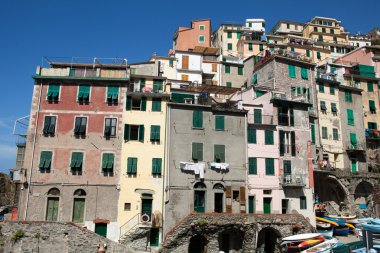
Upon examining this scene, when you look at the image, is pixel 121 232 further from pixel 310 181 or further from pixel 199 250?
pixel 310 181

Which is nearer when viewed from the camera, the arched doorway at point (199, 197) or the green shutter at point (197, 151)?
the arched doorway at point (199, 197)

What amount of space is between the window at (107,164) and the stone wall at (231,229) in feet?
27.4

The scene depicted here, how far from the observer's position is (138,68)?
5034 cm

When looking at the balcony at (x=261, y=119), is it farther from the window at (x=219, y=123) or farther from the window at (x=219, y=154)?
the window at (x=219, y=154)

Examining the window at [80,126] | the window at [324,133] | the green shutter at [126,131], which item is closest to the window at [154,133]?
the green shutter at [126,131]

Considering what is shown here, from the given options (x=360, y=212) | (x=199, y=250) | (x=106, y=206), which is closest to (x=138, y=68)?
(x=106, y=206)

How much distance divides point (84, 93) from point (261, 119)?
1988 centimetres

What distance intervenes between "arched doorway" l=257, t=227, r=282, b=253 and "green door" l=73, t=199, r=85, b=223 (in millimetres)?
18460

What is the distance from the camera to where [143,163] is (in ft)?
121

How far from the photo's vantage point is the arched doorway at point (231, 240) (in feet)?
121

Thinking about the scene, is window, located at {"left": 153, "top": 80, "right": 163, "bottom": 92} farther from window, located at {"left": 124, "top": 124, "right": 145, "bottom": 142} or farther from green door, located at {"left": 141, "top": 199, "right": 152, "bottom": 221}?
green door, located at {"left": 141, "top": 199, "right": 152, "bottom": 221}

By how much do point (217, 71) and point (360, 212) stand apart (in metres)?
31.0

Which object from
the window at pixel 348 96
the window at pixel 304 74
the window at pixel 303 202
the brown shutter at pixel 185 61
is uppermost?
the brown shutter at pixel 185 61

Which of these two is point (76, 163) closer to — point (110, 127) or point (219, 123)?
point (110, 127)
